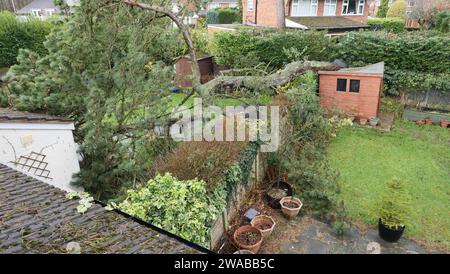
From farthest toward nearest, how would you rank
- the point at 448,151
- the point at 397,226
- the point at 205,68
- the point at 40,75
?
the point at 205,68 < the point at 448,151 < the point at 40,75 < the point at 397,226

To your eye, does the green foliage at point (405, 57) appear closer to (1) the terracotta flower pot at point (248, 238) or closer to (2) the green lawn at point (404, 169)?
(2) the green lawn at point (404, 169)

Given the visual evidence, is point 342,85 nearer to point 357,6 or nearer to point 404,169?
point 404,169

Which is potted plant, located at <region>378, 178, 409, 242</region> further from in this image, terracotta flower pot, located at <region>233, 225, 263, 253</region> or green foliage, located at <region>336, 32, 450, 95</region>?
green foliage, located at <region>336, 32, 450, 95</region>

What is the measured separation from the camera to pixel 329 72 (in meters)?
14.9

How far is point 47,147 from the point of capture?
6.71 meters

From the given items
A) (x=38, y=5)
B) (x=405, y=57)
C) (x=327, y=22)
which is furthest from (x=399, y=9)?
(x=38, y=5)

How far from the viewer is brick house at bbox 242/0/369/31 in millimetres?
26984

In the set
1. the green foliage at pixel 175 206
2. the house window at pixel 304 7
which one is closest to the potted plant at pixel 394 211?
the green foliage at pixel 175 206

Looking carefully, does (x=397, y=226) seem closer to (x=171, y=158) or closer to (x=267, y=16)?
(x=171, y=158)

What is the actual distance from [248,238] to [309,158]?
165 inches

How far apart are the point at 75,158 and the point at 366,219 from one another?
7.64 metres

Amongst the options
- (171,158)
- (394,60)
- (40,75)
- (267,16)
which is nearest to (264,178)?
(171,158)

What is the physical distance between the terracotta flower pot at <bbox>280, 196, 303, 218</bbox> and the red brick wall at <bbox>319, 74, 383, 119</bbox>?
296 inches

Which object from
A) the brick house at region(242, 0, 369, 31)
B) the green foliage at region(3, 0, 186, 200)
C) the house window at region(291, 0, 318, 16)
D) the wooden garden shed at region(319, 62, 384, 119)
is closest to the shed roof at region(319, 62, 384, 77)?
the wooden garden shed at region(319, 62, 384, 119)
